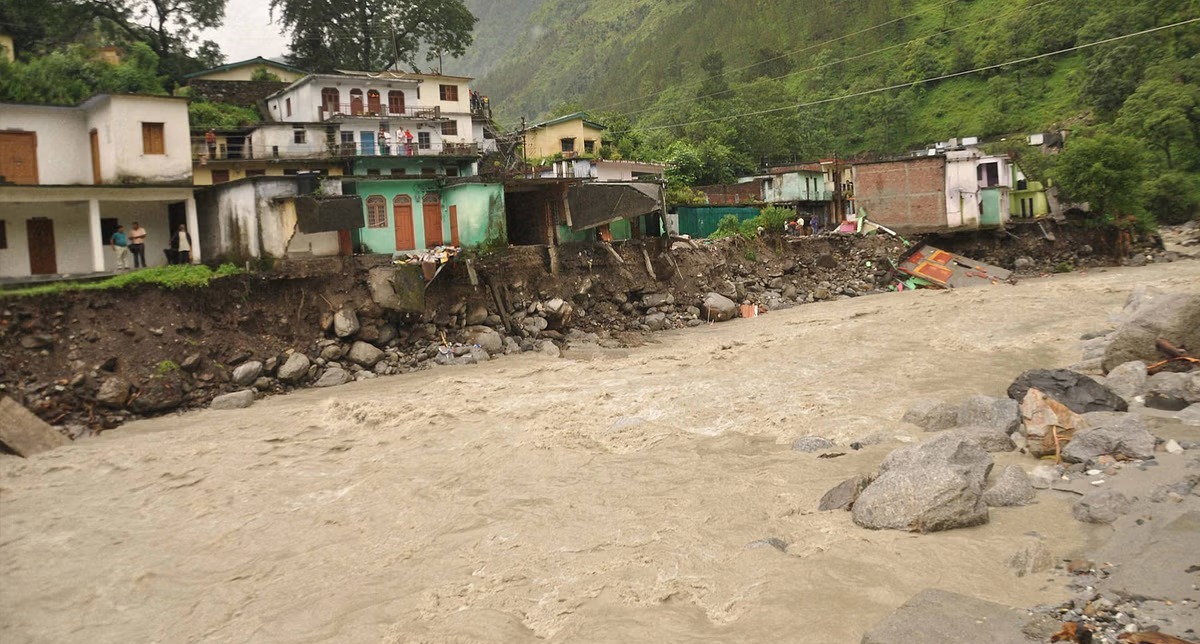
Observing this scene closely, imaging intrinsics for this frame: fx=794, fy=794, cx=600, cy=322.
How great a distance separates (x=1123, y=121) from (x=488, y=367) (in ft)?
170

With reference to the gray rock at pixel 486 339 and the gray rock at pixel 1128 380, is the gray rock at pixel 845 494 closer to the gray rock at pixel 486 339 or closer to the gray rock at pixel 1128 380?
the gray rock at pixel 1128 380

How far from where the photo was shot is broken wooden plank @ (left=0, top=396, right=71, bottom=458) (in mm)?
15539

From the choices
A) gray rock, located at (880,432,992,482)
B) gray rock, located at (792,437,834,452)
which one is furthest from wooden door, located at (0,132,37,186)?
gray rock, located at (880,432,992,482)

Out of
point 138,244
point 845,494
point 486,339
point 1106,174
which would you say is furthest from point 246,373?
point 1106,174

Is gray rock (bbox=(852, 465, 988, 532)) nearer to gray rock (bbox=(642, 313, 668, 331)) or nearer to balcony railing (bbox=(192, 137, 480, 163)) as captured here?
gray rock (bbox=(642, 313, 668, 331))

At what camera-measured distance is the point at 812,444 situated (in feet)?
38.7

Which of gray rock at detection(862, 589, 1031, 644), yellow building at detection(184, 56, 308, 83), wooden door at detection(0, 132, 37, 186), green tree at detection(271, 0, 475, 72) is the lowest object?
gray rock at detection(862, 589, 1031, 644)

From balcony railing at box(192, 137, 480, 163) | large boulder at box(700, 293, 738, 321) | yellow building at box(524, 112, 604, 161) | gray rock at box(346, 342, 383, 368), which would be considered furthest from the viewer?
yellow building at box(524, 112, 604, 161)

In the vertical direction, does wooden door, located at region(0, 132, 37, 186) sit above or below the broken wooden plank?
above

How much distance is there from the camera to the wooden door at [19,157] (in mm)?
23625

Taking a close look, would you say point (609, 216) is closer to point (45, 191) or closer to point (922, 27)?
point (45, 191)

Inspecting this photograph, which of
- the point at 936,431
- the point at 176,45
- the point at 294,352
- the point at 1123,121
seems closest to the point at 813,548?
the point at 936,431

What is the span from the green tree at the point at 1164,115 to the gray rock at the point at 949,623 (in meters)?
58.7

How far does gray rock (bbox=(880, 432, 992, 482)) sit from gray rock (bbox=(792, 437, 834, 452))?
2.53m
